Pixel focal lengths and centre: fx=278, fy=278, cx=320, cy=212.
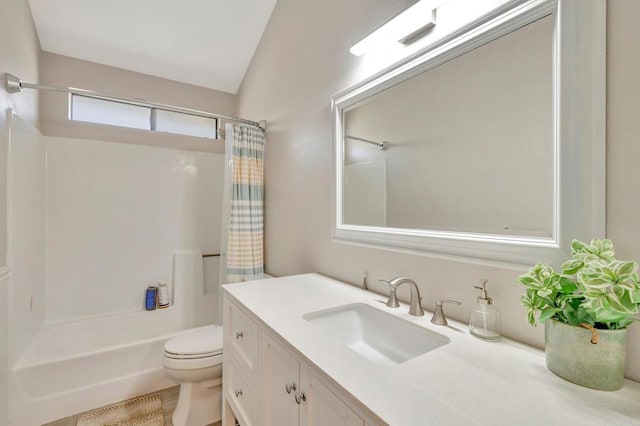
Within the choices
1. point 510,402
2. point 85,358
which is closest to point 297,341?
point 510,402

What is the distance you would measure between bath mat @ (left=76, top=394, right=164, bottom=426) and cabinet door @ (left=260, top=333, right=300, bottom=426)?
1.23 m

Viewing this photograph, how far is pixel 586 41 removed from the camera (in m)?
A: 0.71

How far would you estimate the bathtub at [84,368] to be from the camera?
1676 mm

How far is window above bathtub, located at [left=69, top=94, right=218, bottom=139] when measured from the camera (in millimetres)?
2396

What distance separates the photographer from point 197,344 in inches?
68.7

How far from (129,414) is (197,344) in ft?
2.18

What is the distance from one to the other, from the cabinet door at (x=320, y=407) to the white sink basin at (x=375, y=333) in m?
0.27

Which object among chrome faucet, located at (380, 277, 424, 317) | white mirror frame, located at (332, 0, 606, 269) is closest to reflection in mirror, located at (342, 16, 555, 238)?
white mirror frame, located at (332, 0, 606, 269)

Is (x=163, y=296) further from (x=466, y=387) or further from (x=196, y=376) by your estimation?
(x=466, y=387)

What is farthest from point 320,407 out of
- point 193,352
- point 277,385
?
point 193,352

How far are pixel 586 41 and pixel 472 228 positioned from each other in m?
0.58

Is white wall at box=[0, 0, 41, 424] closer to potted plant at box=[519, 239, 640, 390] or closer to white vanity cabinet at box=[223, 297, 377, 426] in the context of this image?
white vanity cabinet at box=[223, 297, 377, 426]

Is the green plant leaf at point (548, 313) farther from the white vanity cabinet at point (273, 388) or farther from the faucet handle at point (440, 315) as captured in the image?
the white vanity cabinet at point (273, 388)

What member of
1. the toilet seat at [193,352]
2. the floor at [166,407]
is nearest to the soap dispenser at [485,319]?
the toilet seat at [193,352]
